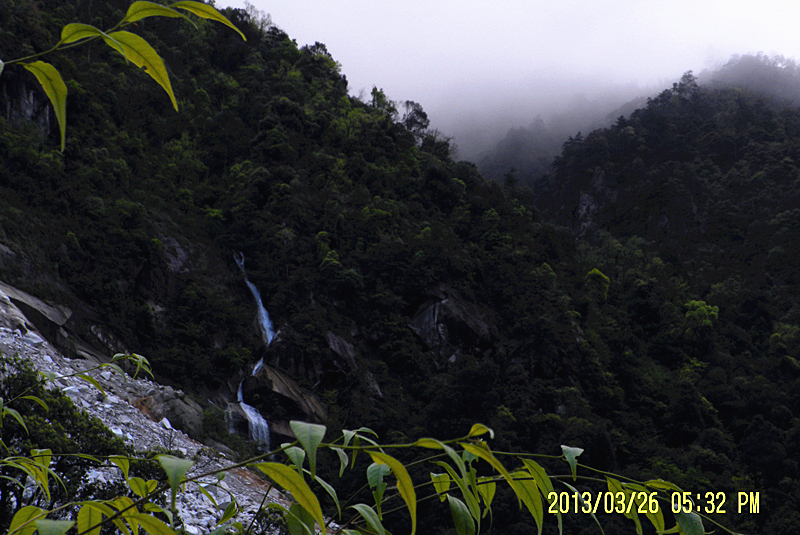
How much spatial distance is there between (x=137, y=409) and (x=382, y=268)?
975 cm

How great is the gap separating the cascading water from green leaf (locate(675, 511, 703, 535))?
10311 mm

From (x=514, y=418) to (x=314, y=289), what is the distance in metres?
7.03

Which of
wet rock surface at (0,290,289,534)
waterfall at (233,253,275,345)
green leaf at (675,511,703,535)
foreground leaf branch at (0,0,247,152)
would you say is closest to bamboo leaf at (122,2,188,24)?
foreground leaf branch at (0,0,247,152)

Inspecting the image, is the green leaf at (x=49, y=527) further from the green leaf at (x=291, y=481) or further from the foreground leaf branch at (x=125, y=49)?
the foreground leaf branch at (x=125, y=49)

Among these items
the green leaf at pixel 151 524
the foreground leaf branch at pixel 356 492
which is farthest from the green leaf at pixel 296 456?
the green leaf at pixel 151 524

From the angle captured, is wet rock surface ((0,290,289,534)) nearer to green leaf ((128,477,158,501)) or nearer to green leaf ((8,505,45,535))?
green leaf ((128,477,158,501))

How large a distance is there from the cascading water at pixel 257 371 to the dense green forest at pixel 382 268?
0.27 metres

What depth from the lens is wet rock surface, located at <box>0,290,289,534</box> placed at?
17.7ft

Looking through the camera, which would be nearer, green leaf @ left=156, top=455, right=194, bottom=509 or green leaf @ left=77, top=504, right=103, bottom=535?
green leaf @ left=156, top=455, right=194, bottom=509

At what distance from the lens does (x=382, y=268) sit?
1570 centimetres

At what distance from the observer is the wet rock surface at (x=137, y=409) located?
5395 millimetres

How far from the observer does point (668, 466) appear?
1038 cm

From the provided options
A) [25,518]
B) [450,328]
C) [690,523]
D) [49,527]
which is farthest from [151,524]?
[450,328]

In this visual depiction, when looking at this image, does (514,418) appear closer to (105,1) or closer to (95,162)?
(95,162)
